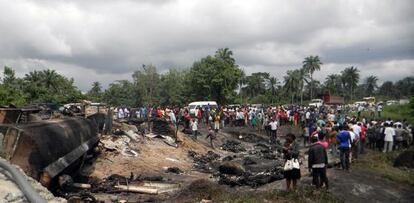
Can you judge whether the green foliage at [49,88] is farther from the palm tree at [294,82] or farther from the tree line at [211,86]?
the palm tree at [294,82]

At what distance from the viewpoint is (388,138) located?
22.3m

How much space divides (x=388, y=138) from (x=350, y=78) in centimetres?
8249

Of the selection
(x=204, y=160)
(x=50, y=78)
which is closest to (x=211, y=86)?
(x=50, y=78)

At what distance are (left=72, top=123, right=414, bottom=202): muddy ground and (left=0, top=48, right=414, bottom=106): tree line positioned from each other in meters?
30.7

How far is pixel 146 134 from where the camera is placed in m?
26.4

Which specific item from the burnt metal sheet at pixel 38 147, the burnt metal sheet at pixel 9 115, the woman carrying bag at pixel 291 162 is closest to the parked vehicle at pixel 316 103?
the woman carrying bag at pixel 291 162

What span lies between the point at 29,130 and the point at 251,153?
721 inches

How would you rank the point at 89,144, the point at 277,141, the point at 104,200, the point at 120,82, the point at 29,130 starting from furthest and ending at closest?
1. the point at 120,82
2. the point at 277,141
3. the point at 89,144
4. the point at 104,200
5. the point at 29,130

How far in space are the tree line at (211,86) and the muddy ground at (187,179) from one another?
30.7 m

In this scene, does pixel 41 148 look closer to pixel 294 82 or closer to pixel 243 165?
pixel 243 165

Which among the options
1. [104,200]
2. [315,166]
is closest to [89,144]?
[104,200]

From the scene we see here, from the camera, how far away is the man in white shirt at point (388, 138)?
2220cm

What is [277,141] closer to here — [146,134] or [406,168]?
[146,134]

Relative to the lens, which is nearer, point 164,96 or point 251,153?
point 251,153
